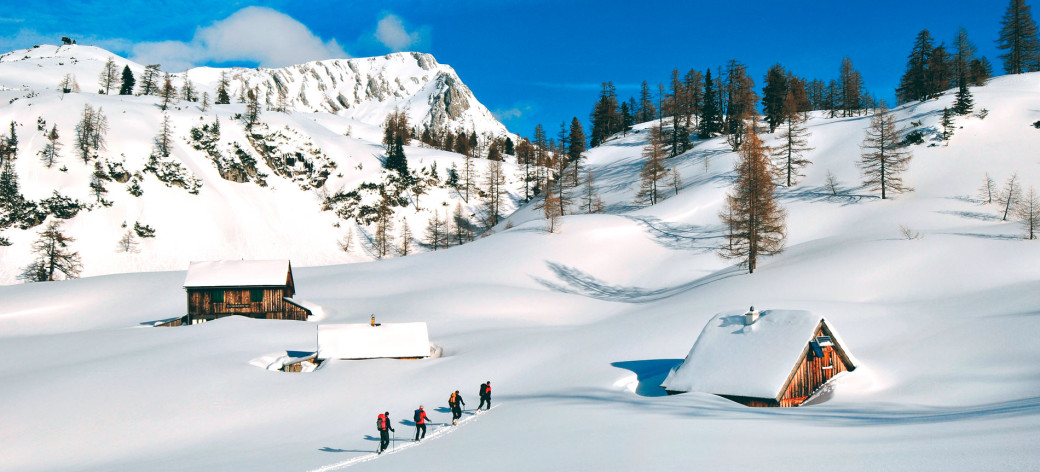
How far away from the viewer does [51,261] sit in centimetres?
6669

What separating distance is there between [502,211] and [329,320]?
220 feet

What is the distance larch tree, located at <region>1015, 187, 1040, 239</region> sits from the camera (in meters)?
43.7

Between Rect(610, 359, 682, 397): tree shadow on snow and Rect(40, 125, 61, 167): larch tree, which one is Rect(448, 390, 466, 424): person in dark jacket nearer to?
Rect(610, 359, 682, 397): tree shadow on snow

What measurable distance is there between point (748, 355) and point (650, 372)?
5.35 metres

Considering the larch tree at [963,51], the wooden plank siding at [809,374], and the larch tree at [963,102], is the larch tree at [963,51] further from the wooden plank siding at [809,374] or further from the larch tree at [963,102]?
the wooden plank siding at [809,374]

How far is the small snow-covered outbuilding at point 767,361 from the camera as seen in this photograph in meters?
24.2

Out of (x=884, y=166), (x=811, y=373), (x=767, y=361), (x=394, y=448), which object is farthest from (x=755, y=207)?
(x=394, y=448)

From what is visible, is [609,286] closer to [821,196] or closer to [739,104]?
[821,196]

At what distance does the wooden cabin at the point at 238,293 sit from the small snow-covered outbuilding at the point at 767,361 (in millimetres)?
35026

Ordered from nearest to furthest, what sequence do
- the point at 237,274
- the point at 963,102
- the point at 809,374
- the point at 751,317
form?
the point at 809,374, the point at 751,317, the point at 237,274, the point at 963,102

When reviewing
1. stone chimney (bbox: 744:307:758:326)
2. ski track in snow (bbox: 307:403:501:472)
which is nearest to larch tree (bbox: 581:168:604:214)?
stone chimney (bbox: 744:307:758:326)

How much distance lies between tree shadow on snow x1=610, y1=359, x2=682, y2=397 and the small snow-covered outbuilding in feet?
3.97

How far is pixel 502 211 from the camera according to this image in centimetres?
11188

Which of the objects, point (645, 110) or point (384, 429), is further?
point (645, 110)
